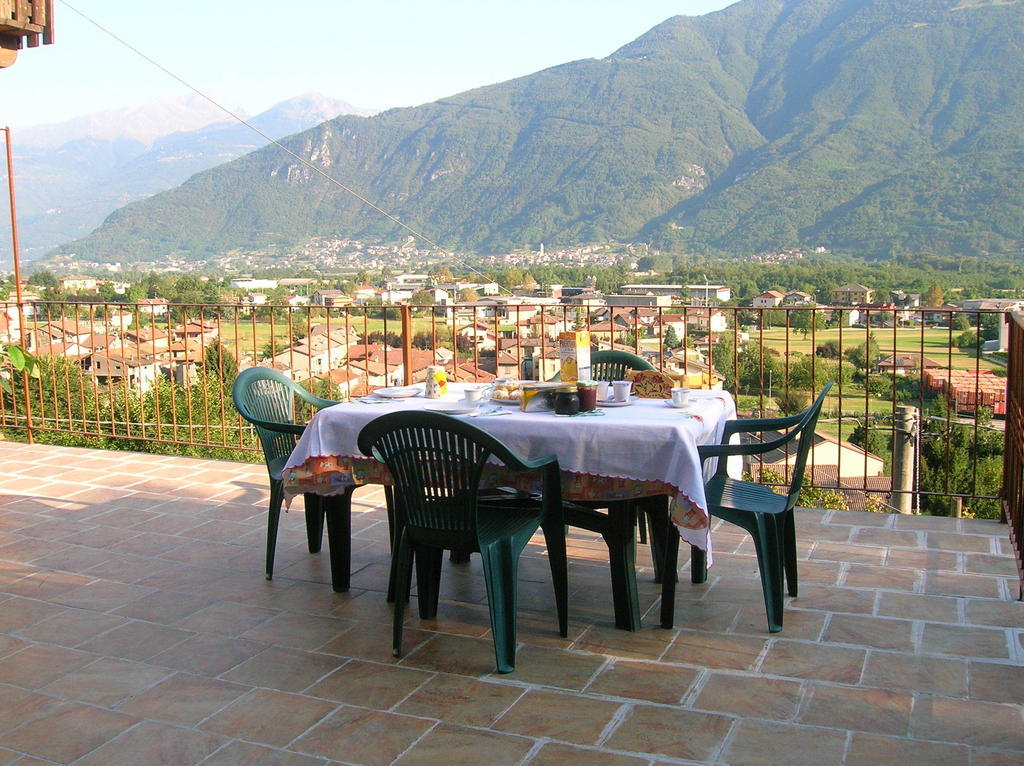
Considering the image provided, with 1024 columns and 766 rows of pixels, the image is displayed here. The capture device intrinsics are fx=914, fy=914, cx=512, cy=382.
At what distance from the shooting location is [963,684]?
2.53 metres

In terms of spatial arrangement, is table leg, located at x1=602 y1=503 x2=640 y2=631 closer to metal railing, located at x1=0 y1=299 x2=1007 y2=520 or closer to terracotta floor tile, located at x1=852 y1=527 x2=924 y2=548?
metal railing, located at x1=0 y1=299 x2=1007 y2=520

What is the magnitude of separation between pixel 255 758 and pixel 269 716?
22cm

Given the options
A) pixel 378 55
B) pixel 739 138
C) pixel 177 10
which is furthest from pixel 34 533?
pixel 739 138

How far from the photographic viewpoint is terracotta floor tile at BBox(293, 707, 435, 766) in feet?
7.18

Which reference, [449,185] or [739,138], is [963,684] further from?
[739,138]

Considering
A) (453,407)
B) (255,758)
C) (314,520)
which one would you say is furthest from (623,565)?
(314,520)

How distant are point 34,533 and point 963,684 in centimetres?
388

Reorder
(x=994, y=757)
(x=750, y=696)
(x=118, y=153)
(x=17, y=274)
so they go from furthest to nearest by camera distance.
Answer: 1. (x=118, y=153)
2. (x=17, y=274)
3. (x=750, y=696)
4. (x=994, y=757)

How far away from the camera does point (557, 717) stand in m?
Answer: 2.36

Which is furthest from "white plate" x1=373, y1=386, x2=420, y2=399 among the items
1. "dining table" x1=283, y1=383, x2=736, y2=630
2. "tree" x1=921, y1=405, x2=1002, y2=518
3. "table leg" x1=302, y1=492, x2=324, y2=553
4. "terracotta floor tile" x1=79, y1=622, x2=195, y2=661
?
"tree" x1=921, y1=405, x2=1002, y2=518

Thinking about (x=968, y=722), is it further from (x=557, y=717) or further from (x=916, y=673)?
(x=557, y=717)

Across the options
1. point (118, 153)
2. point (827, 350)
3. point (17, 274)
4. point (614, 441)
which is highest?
point (118, 153)

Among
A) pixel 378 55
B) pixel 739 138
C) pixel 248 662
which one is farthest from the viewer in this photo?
pixel 739 138

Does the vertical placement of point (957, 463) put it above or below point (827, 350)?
below
